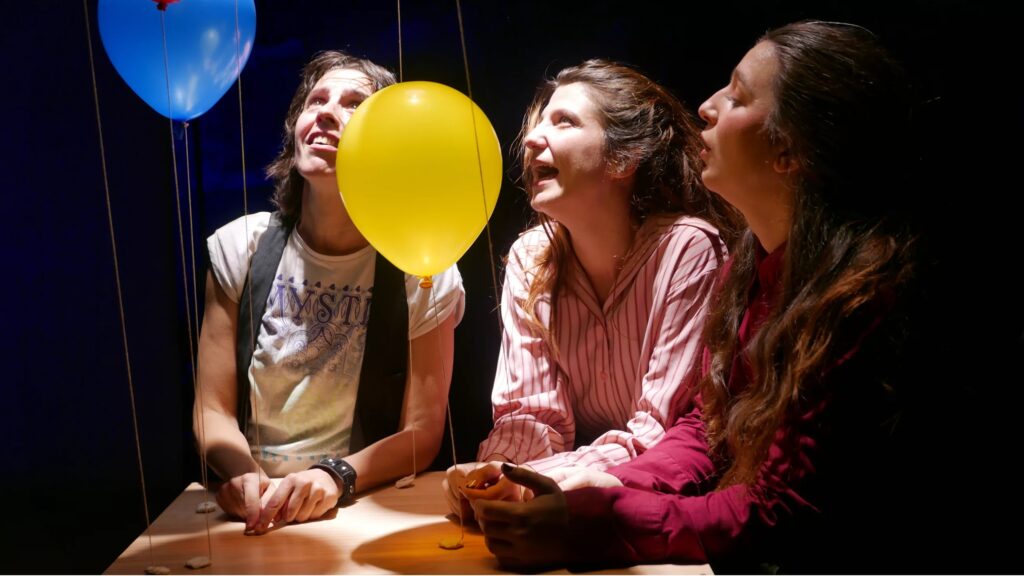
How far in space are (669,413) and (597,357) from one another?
0.75 feet

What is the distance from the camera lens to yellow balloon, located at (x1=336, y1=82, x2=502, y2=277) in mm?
1506

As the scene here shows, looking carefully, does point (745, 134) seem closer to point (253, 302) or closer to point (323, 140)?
point (323, 140)

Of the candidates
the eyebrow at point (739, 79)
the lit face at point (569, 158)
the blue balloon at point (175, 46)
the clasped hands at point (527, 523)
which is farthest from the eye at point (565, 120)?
the clasped hands at point (527, 523)

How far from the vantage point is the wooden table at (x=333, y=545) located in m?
1.55

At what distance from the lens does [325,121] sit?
6.62 feet

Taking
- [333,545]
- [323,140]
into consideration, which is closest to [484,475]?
[333,545]

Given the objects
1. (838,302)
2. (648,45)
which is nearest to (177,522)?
(838,302)

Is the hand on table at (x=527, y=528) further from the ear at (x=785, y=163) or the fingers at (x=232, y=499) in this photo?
the ear at (x=785, y=163)

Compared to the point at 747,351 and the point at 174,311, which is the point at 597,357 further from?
the point at 174,311

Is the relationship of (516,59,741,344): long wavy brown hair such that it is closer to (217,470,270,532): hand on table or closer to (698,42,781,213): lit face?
(698,42,781,213): lit face

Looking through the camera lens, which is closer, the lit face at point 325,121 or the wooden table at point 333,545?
the wooden table at point 333,545

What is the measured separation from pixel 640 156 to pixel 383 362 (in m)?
0.69

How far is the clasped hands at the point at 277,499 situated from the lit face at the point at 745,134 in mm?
898

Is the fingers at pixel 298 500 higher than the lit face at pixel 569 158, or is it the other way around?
the lit face at pixel 569 158
